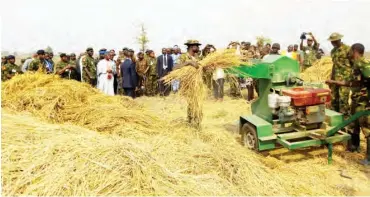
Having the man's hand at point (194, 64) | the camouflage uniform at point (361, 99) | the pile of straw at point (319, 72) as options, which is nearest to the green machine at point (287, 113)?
the camouflage uniform at point (361, 99)

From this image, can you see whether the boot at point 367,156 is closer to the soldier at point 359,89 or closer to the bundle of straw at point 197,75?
the soldier at point 359,89

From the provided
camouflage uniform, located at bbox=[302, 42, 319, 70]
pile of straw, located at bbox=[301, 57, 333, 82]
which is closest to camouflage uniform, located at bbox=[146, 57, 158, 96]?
pile of straw, located at bbox=[301, 57, 333, 82]

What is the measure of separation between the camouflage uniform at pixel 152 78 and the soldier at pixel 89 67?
7.57 feet

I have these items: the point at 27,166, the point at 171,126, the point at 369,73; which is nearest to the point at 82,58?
the point at 171,126

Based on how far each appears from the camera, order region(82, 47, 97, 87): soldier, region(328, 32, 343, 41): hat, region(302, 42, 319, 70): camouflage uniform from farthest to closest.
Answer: region(302, 42, 319, 70): camouflage uniform
region(82, 47, 97, 87): soldier
region(328, 32, 343, 41): hat

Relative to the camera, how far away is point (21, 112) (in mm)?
5238

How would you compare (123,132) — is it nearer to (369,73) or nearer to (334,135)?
(334,135)

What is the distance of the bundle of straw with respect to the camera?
510 cm

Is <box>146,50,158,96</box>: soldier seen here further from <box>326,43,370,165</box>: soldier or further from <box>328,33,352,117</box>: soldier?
<box>326,43,370,165</box>: soldier

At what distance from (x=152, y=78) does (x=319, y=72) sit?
530 centimetres

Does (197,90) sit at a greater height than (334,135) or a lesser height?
greater

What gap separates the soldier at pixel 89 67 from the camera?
925cm

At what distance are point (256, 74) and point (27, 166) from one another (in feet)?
11.7

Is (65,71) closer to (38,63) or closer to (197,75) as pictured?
(38,63)
